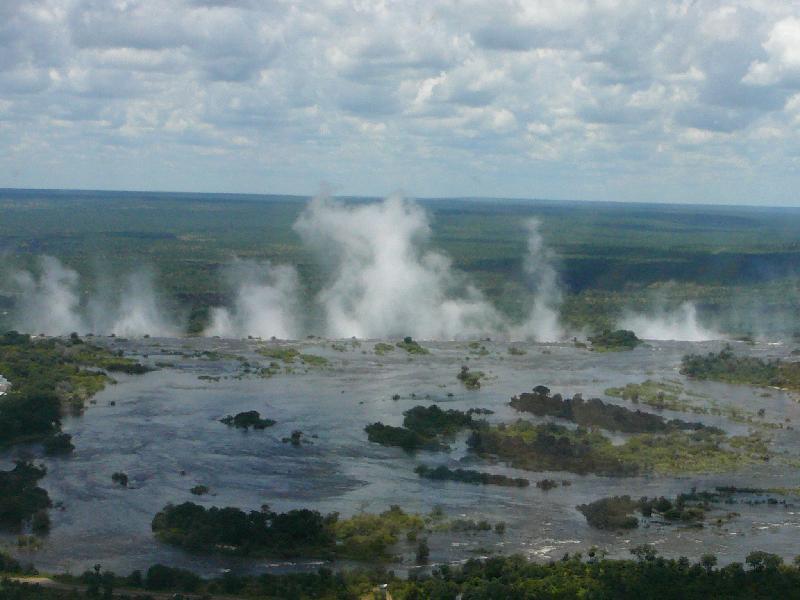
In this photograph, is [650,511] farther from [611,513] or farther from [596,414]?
[596,414]

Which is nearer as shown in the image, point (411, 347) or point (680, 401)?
point (680, 401)

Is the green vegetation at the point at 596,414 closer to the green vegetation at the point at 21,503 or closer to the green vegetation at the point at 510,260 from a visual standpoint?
the green vegetation at the point at 21,503

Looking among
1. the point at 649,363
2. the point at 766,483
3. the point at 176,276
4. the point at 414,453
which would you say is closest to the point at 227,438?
the point at 414,453

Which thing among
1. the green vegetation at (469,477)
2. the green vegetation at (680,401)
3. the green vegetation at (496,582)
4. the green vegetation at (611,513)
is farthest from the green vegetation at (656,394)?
the green vegetation at (496,582)

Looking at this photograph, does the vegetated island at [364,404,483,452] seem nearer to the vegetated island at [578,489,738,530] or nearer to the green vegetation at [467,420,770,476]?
the green vegetation at [467,420,770,476]

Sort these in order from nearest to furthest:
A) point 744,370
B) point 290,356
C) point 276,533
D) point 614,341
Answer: point 276,533, point 744,370, point 290,356, point 614,341

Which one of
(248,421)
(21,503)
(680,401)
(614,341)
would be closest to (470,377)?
(680,401)

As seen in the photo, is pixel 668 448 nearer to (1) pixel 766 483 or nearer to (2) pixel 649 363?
(1) pixel 766 483

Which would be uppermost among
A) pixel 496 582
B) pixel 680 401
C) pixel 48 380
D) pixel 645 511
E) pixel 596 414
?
pixel 596 414
